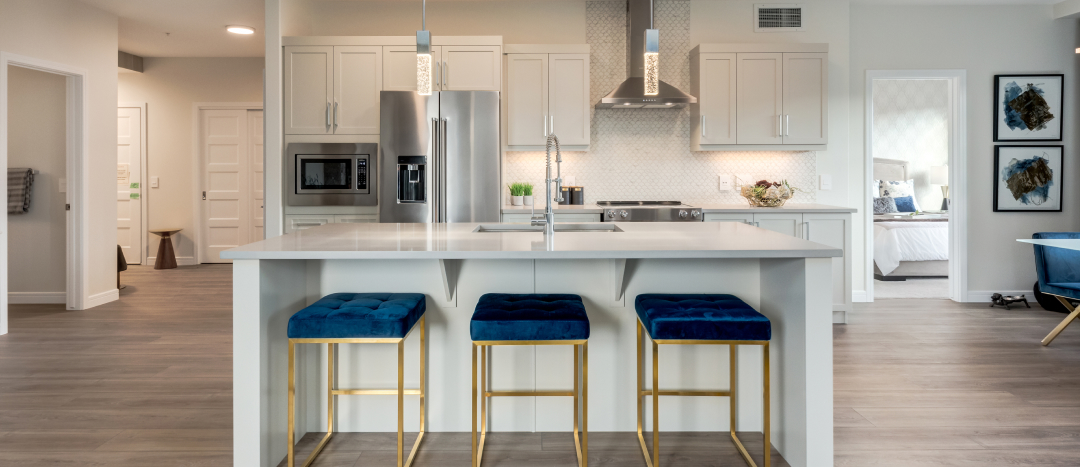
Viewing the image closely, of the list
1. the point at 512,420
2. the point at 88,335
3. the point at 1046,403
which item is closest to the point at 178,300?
the point at 88,335

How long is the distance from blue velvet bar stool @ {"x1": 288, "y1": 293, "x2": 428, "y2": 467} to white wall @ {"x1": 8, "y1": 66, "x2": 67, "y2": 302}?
4.73 meters

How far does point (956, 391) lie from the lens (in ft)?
10.2

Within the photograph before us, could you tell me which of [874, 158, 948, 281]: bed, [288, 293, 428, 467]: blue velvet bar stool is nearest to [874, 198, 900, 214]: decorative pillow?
[874, 158, 948, 281]: bed

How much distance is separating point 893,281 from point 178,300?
7.10m

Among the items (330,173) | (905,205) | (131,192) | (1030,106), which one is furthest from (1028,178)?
(131,192)

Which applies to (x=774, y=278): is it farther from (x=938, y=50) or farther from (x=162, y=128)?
(x=162, y=128)

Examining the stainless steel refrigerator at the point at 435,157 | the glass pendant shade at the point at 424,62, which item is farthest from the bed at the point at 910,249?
the glass pendant shade at the point at 424,62

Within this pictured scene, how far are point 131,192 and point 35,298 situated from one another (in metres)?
2.70

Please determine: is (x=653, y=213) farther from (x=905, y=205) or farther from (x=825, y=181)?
(x=905, y=205)

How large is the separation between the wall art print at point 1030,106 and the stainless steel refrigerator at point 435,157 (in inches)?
174

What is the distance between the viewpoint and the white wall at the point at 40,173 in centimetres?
560

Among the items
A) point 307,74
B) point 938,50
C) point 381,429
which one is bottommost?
point 381,429

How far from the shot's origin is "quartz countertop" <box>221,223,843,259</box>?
79.8 inches

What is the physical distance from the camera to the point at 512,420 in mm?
2623
